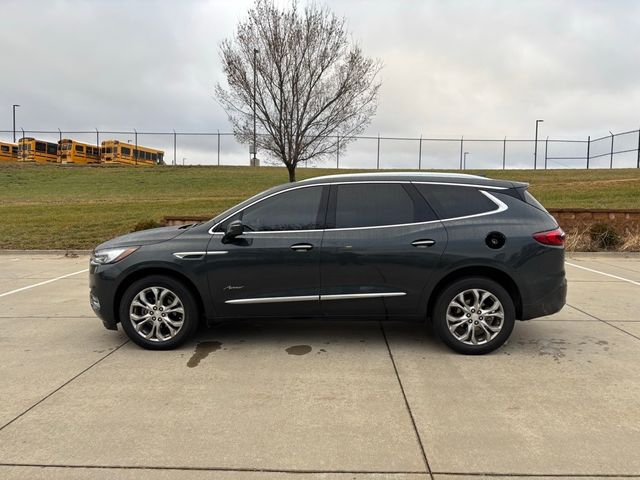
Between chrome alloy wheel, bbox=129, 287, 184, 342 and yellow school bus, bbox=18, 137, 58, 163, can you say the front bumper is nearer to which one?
chrome alloy wheel, bbox=129, 287, 184, 342

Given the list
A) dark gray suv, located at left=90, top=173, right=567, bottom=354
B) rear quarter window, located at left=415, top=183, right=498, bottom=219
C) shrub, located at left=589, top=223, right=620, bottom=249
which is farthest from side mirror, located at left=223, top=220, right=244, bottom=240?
shrub, located at left=589, top=223, right=620, bottom=249

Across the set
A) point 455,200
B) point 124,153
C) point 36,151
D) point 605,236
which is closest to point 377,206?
point 455,200

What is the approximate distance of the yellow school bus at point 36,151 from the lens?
50.4 m

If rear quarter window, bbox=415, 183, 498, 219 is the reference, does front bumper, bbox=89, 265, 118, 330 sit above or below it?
below

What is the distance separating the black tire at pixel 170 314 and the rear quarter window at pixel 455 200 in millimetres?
2517

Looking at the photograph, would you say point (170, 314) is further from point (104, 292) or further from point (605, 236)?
point (605, 236)

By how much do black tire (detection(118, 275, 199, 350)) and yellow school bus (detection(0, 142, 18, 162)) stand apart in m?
56.6

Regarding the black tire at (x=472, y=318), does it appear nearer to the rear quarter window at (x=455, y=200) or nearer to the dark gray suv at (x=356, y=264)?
the dark gray suv at (x=356, y=264)

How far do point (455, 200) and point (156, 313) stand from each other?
3.11 m

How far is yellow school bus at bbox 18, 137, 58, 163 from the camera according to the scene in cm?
5041

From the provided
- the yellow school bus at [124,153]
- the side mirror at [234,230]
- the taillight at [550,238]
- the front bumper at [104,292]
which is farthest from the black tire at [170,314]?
the yellow school bus at [124,153]

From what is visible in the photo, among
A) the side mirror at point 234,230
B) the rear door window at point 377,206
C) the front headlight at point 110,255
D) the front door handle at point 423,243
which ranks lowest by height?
the front headlight at point 110,255

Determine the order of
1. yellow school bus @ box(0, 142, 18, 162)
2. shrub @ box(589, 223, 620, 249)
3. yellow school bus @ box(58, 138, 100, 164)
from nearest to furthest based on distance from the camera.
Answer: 1. shrub @ box(589, 223, 620, 249)
2. yellow school bus @ box(58, 138, 100, 164)
3. yellow school bus @ box(0, 142, 18, 162)

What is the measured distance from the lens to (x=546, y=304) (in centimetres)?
461
